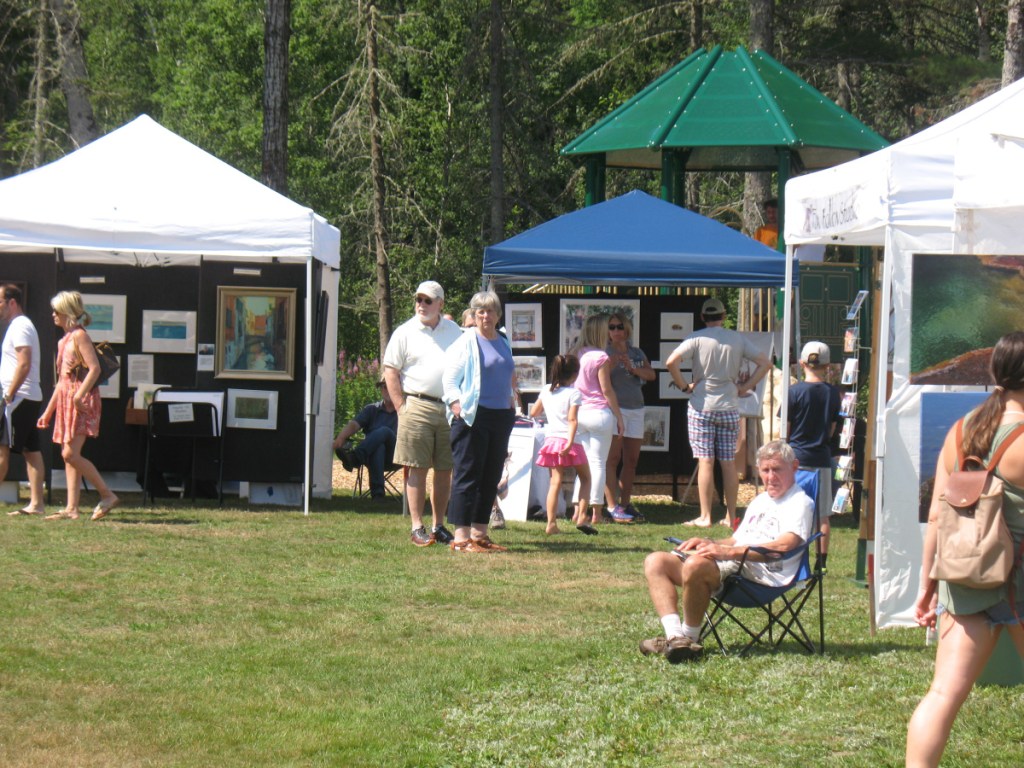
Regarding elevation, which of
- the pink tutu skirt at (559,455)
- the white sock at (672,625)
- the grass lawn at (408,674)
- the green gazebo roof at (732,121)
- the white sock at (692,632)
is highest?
the green gazebo roof at (732,121)

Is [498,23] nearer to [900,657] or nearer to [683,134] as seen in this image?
[683,134]

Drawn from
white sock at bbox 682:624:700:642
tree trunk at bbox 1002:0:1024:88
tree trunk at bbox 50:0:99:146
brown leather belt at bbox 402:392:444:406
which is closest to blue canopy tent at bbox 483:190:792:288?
brown leather belt at bbox 402:392:444:406

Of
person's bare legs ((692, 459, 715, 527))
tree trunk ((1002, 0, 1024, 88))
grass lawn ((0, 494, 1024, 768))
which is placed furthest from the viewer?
tree trunk ((1002, 0, 1024, 88))

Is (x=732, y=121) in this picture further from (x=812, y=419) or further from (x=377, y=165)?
(x=377, y=165)

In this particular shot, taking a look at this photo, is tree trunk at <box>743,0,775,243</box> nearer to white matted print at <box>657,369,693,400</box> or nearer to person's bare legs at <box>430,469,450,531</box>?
white matted print at <box>657,369,693,400</box>

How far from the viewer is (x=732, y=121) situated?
16625 millimetres

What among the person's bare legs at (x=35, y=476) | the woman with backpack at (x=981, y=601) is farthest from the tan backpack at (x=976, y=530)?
the person's bare legs at (x=35, y=476)

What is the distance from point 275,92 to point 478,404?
28.7ft

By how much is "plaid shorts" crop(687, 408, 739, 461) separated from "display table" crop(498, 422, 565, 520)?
1.33 metres

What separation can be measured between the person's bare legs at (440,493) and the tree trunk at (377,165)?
13.3 m

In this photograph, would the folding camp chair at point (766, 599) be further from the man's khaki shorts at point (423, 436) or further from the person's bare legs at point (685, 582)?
the man's khaki shorts at point (423, 436)

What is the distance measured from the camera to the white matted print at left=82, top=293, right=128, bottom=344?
1354 cm

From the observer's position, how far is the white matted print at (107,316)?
44.4ft

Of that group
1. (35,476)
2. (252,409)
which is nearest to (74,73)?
(252,409)
